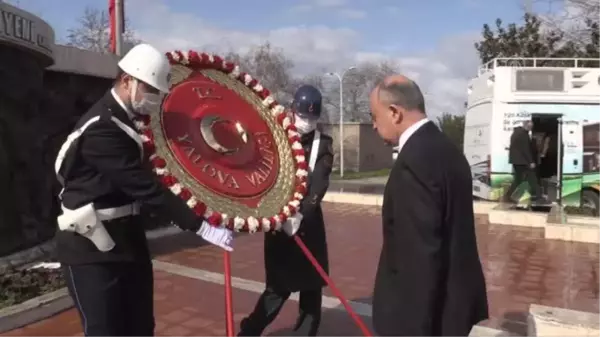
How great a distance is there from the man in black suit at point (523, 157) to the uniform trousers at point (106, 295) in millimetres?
10491

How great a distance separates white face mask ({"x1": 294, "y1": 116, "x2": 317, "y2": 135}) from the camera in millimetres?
4379

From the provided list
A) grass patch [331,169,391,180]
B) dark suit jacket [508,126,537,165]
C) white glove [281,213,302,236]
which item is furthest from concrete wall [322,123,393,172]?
white glove [281,213,302,236]

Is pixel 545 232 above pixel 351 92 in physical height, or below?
below

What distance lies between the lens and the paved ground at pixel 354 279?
548cm

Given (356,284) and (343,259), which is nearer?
(356,284)

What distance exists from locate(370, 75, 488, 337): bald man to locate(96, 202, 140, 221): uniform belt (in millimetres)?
1241

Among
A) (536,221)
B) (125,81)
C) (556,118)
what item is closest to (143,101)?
(125,81)

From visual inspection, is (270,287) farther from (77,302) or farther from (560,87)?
(560,87)

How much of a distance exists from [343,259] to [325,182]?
429cm

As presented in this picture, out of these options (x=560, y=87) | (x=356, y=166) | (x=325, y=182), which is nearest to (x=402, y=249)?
(x=325, y=182)

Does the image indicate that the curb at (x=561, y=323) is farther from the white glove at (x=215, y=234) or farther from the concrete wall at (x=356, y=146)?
the concrete wall at (x=356, y=146)

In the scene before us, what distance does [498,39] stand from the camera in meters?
26.5

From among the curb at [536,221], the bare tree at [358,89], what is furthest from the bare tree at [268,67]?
the curb at [536,221]

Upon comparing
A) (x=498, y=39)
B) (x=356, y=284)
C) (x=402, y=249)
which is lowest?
(x=356, y=284)
